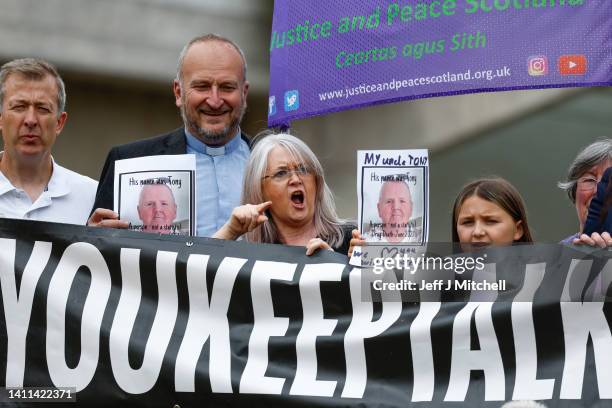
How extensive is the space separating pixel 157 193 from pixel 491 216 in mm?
1387

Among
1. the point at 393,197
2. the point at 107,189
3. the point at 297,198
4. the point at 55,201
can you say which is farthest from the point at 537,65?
the point at 55,201

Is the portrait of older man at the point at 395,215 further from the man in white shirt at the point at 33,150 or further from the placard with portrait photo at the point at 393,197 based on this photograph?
the man in white shirt at the point at 33,150

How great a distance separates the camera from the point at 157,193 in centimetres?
536

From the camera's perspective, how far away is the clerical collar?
6117mm

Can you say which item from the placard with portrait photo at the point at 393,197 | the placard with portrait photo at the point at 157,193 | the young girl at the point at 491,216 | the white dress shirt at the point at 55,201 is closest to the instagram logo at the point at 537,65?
the young girl at the point at 491,216

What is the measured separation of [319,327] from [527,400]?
2.80 ft

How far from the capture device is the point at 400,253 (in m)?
5.14

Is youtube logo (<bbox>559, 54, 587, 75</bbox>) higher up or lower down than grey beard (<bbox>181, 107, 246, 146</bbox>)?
higher up

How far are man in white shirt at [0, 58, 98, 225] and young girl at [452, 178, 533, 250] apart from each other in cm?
176

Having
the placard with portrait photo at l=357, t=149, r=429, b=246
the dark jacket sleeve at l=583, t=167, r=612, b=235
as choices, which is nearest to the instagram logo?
the dark jacket sleeve at l=583, t=167, r=612, b=235

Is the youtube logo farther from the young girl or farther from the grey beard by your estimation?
the grey beard

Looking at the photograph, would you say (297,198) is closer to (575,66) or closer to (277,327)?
(277,327)

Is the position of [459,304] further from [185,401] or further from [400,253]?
[185,401]

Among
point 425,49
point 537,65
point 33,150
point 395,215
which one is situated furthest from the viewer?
point 33,150
